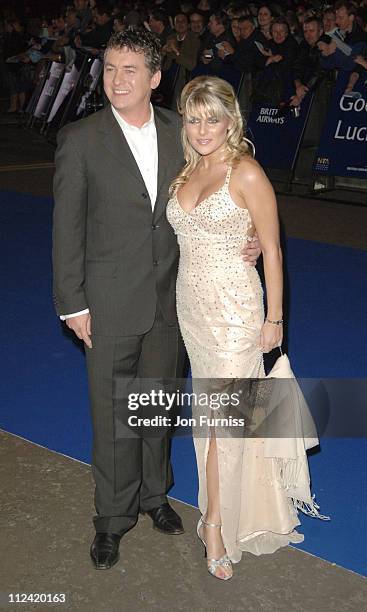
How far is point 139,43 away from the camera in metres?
3.37

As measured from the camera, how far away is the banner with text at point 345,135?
1042 cm

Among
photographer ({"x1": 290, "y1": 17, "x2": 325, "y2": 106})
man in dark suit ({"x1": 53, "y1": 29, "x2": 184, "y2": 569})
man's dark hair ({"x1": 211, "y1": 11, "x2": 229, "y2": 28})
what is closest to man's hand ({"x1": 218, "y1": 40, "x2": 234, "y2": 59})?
man's dark hair ({"x1": 211, "y1": 11, "x2": 229, "y2": 28})

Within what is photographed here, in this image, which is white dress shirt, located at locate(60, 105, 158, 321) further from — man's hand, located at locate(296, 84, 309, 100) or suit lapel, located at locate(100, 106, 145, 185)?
man's hand, located at locate(296, 84, 309, 100)

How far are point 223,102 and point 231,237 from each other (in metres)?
0.49

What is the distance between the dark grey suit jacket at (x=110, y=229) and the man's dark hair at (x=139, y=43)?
0.25 meters

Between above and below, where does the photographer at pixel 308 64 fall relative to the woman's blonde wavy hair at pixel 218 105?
below

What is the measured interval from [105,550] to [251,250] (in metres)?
1.34

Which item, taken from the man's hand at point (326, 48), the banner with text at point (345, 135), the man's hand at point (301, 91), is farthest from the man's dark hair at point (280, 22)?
the banner with text at point (345, 135)

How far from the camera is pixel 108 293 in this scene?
140 inches

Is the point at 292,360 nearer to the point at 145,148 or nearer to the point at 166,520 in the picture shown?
the point at 166,520

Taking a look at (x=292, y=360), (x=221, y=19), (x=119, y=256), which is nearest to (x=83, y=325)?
(x=119, y=256)

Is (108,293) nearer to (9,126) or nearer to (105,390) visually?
(105,390)

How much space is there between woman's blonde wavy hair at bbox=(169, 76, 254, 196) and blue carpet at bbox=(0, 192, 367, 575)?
1666 mm

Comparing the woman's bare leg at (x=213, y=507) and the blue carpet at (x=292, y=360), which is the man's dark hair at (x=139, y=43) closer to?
the woman's bare leg at (x=213, y=507)
